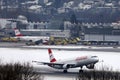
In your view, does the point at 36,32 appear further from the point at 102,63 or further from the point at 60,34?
the point at 102,63

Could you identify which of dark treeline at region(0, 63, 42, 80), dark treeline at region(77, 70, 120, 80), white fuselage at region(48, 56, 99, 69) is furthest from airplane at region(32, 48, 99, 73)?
dark treeline at region(0, 63, 42, 80)

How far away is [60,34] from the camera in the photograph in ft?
465

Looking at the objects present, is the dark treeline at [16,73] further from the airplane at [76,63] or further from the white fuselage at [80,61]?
the white fuselage at [80,61]

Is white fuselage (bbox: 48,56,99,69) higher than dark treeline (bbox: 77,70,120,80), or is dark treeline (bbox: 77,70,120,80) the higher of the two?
dark treeline (bbox: 77,70,120,80)

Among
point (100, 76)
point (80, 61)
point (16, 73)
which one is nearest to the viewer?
point (16, 73)

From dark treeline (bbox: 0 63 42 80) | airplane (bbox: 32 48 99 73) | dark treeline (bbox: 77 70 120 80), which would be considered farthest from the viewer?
airplane (bbox: 32 48 99 73)

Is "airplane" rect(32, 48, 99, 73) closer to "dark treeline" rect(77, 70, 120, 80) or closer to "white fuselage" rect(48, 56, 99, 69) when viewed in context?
"white fuselage" rect(48, 56, 99, 69)

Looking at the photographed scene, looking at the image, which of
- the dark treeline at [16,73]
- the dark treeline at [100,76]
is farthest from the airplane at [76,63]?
the dark treeline at [16,73]

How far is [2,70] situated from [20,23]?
140 m

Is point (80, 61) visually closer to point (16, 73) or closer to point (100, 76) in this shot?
point (100, 76)

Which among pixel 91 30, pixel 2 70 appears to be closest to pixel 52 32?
pixel 91 30

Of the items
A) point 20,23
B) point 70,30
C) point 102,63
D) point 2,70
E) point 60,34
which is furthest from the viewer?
point 20,23

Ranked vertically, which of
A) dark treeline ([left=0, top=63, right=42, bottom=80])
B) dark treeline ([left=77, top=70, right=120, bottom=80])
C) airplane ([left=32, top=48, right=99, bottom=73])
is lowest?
airplane ([left=32, top=48, right=99, bottom=73])

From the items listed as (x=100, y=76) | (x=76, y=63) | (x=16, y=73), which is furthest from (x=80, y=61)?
(x=16, y=73)
